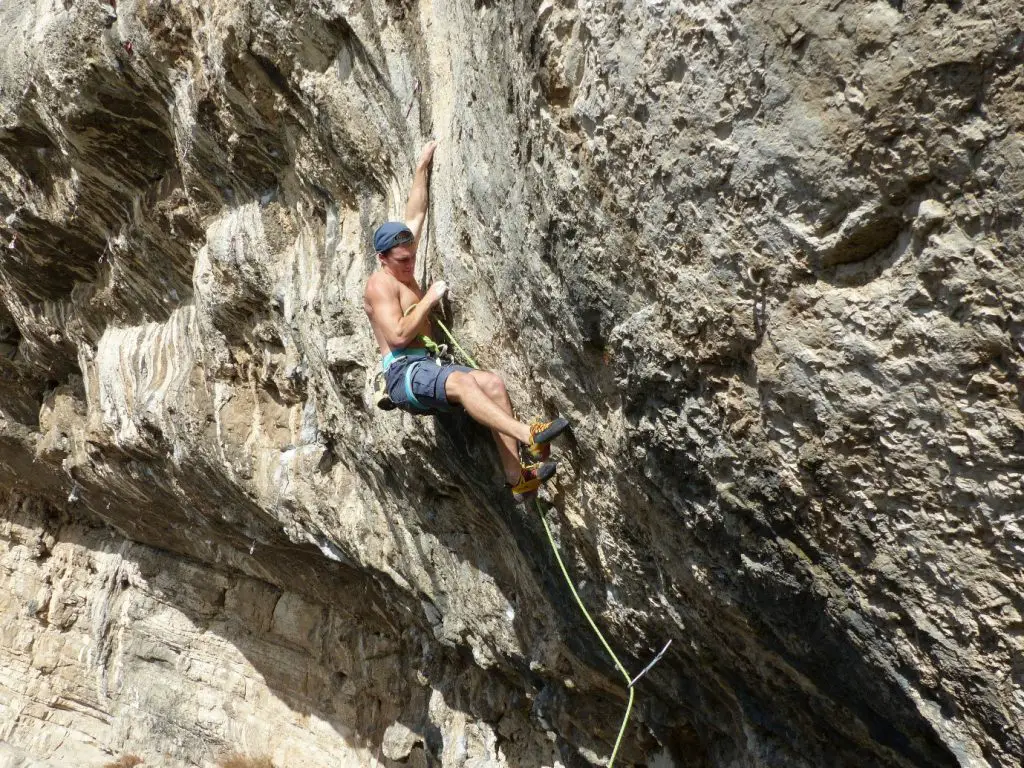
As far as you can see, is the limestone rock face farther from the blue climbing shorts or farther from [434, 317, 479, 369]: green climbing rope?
the blue climbing shorts

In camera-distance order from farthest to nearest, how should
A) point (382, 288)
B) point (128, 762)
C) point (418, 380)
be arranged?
point (128, 762), point (382, 288), point (418, 380)

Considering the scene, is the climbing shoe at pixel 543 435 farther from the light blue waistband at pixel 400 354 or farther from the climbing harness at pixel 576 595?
the light blue waistband at pixel 400 354

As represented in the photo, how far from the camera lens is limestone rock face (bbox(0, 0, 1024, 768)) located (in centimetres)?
267

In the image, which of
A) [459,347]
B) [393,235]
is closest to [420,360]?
[459,347]

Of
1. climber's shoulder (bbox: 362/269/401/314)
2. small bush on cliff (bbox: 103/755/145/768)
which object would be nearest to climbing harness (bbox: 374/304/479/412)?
climber's shoulder (bbox: 362/269/401/314)

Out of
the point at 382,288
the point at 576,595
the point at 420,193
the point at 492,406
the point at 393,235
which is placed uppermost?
the point at 420,193

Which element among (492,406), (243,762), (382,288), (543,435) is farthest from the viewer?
(243,762)

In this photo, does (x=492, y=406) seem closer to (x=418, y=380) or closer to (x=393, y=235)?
(x=418, y=380)

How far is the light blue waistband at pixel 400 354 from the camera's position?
457 centimetres

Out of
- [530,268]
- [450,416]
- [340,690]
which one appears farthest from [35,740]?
[530,268]

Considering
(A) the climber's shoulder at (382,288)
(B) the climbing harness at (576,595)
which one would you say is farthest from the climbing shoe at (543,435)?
(A) the climber's shoulder at (382,288)

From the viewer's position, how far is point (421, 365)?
446 centimetres

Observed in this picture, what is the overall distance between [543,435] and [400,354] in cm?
94

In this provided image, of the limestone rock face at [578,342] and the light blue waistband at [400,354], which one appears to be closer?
the limestone rock face at [578,342]
